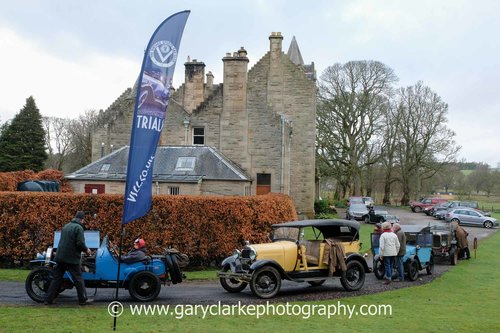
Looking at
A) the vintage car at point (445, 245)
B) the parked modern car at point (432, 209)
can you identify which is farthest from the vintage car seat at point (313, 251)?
the parked modern car at point (432, 209)

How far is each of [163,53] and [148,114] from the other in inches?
51.5

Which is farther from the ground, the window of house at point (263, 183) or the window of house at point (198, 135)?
the window of house at point (198, 135)

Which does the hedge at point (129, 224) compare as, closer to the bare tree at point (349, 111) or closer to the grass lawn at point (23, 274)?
the grass lawn at point (23, 274)

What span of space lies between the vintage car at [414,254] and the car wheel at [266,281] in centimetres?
478

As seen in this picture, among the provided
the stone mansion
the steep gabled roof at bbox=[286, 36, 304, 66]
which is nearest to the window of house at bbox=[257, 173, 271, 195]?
the stone mansion

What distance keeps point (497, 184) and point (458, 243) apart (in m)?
67.1

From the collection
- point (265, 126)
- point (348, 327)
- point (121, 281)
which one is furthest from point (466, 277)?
point (265, 126)

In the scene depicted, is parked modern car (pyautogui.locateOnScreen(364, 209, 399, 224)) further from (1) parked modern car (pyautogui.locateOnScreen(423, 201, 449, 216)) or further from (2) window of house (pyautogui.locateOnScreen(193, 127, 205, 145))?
(2) window of house (pyautogui.locateOnScreen(193, 127, 205, 145))

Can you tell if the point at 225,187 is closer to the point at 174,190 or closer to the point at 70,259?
the point at 174,190

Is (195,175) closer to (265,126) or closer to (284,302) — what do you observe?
(265,126)

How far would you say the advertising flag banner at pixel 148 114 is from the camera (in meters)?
10.0

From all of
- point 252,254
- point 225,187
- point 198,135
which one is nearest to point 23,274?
point 252,254

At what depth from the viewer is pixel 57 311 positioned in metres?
10.7

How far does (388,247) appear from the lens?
15.9 metres
